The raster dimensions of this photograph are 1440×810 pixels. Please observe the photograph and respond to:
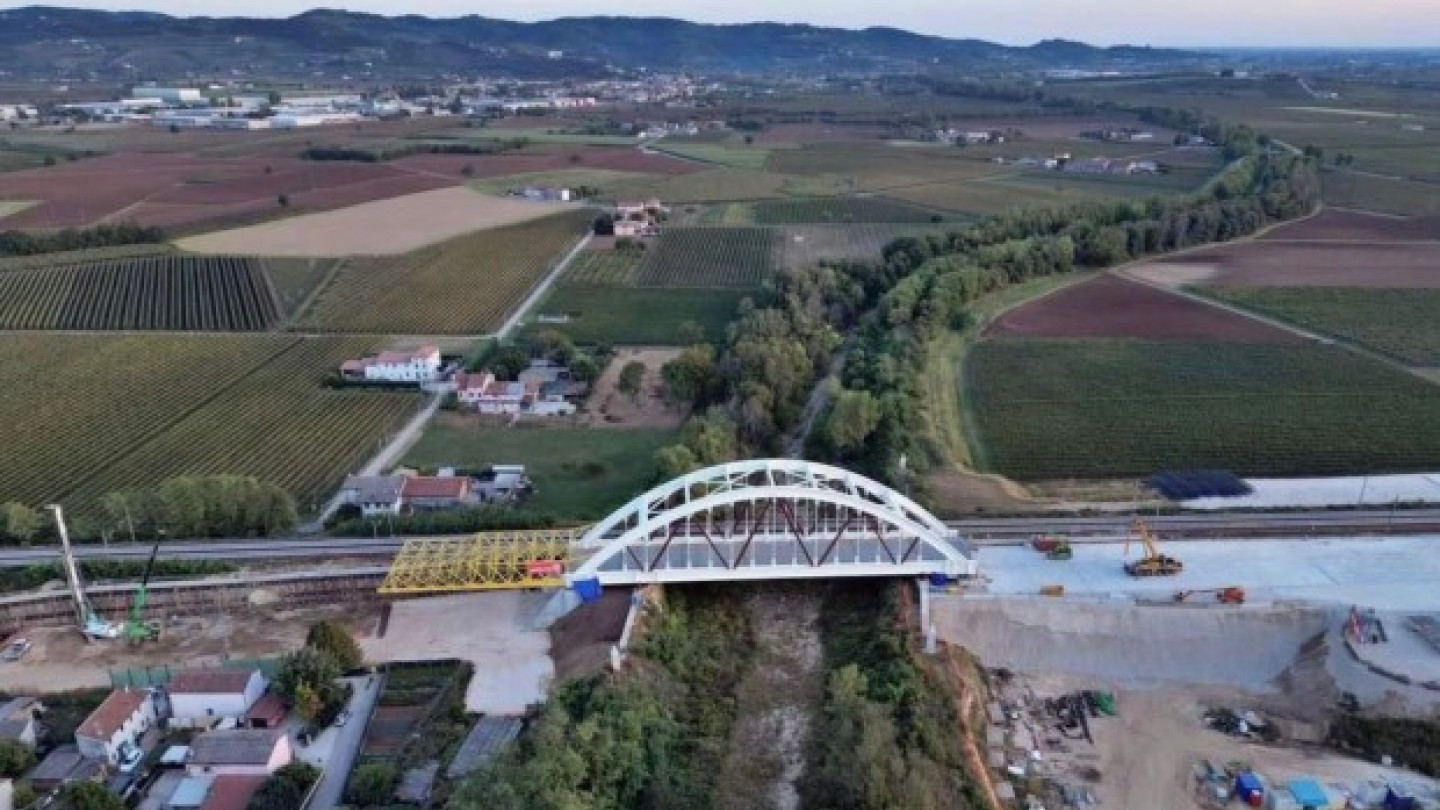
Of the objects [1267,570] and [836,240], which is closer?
[1267,570]

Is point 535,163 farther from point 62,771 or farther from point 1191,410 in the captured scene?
point 62,771

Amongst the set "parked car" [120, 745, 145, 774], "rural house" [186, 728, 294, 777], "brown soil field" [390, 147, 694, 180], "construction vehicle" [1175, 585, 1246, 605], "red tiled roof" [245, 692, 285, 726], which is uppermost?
"brown soil field" [390, 147, 694, 180]

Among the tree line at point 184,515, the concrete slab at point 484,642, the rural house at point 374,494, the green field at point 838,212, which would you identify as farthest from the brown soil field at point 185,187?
the concrete slab at point 484,642

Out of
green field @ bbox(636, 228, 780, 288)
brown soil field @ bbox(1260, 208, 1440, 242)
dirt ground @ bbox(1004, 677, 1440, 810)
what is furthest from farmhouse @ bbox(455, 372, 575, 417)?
brown soil field @ bbox(1260, 208, 1440, 242)

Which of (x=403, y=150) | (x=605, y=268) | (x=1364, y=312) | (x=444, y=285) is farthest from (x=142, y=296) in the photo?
(x=1364, y=312)

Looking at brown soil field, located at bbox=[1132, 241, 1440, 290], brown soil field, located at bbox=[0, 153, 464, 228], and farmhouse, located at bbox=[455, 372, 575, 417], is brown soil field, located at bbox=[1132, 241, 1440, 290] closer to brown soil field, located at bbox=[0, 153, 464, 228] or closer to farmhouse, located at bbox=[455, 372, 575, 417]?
farmhouse, located at bbox=[455, 372, 575, 417]

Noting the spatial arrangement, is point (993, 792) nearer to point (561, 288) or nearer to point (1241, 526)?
point (1241, 526)

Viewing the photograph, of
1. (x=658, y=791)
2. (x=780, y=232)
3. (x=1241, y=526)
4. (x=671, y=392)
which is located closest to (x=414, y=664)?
(x=658, y=791)
